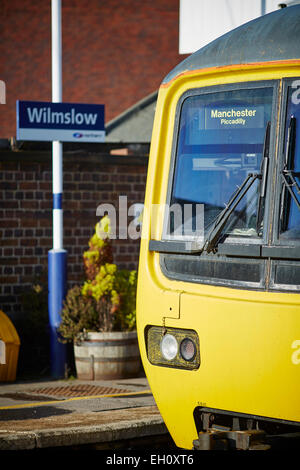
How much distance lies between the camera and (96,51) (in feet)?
73.0

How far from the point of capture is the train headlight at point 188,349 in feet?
17.4

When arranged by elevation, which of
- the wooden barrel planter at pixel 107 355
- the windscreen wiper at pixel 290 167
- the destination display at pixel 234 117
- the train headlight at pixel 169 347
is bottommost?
the wooden barrel planter at pixel 107 355

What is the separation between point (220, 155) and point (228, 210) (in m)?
0.41

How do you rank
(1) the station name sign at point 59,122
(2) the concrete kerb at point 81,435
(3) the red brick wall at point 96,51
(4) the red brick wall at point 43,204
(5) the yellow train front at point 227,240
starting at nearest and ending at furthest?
(5) the yellow train front at point 227,240 → (2) the concrete kerb at point 81,435 → (1) the station name sign at point 59,122 → (4) the red brick wall at point 43,204 → (3) the red brick wall at point 96,51

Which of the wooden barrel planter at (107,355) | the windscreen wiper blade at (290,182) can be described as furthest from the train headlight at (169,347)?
the wooden barrel planter at (107,355)

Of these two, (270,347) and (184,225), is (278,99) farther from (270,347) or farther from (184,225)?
(270,347)

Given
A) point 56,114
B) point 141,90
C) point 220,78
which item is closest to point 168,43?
point 141,90

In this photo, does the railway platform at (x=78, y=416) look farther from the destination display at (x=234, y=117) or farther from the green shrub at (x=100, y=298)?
the destination display at (x=234, y=117)

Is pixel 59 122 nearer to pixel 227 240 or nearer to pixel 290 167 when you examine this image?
pixel 227 240

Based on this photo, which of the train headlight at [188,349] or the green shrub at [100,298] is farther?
the green shrub at [100,298]

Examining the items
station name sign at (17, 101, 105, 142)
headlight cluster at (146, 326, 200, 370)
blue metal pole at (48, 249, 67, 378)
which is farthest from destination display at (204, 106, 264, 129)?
blue metal pole at (48, 249, 67, 378)

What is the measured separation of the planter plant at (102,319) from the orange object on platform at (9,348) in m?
0.50

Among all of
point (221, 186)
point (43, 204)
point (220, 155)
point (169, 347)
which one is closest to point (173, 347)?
point (169, 347)

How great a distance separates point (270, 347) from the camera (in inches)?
192
